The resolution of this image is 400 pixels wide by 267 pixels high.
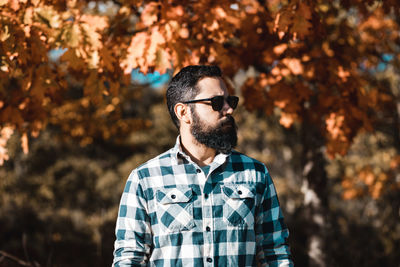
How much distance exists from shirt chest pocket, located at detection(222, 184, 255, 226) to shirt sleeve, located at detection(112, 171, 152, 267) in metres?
0.40

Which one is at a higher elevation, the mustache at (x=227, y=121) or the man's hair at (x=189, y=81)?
the man's hair at (x=189, y=81)

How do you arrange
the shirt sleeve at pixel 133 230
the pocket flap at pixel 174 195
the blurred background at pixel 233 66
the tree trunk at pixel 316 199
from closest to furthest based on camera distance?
the shirt sleeve at pixel 133 230 < the pocket flap at pixel 174 195 < the blurred background at pixel 233 66 < the tree trunk at pixel 316 199

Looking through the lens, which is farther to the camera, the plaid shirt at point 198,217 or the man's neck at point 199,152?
the man's neck at point 199,152

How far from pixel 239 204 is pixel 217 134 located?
0.38 m

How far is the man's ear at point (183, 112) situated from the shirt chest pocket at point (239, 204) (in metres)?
0.42

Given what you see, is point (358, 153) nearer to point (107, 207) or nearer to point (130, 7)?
point (107, 207)

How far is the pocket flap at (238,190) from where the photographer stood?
6.21 ft

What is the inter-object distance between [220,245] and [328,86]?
8.07ft

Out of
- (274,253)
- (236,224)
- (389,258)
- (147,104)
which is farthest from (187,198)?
(147,104)

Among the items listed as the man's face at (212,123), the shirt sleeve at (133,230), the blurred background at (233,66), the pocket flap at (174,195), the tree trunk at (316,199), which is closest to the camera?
the shirt sleeve at (133,230)

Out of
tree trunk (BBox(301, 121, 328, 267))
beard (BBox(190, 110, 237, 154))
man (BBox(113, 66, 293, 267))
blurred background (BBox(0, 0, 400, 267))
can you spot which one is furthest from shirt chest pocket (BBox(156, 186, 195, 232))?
tree trunk (BBox(301, 121, 328, 267))

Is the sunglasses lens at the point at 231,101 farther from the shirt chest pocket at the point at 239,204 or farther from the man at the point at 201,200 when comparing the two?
the shirt chest pocket at the point at 239,204

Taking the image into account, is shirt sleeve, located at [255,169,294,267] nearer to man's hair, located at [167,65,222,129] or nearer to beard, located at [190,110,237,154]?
beard, located at [190,110,237,154]

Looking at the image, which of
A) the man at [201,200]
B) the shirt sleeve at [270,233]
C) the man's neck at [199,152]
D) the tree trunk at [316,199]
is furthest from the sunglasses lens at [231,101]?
the tree trunk at [316,199]
